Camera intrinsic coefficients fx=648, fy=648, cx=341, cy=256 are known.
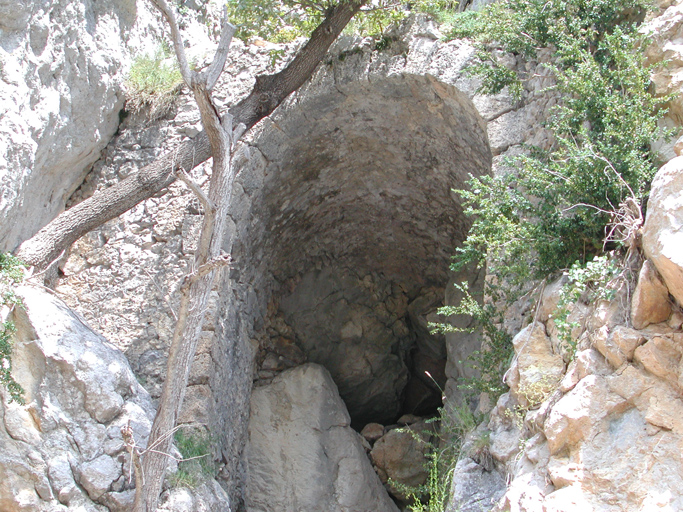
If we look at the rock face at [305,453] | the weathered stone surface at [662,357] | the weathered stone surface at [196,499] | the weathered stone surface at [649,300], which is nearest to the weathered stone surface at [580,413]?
the weathered stone surface at [662,357]

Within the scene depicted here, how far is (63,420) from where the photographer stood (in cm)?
382

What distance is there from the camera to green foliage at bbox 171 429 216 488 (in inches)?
156

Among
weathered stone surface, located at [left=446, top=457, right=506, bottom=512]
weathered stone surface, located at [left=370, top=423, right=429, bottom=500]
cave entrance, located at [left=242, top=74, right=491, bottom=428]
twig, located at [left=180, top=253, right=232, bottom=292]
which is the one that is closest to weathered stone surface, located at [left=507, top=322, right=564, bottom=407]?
weathered stone surface, located at [left=446, top=457, right=506, bottom=512]

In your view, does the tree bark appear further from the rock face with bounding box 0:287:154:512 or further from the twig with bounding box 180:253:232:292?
the twig with bounding box 180:253:232:292

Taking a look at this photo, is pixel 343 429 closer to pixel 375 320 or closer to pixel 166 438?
pixel 375 320

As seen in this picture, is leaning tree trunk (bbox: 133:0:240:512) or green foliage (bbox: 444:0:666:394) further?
leaning tree trunk (bbox: 133:0:240:512)

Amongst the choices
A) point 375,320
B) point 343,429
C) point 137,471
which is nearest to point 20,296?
point 137,471

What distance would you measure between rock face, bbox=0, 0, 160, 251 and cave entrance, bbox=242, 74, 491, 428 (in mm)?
1312

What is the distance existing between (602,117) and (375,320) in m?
4.14

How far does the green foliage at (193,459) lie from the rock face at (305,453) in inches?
55.7

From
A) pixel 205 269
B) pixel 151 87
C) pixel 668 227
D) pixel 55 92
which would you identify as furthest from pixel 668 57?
pixel 55 92

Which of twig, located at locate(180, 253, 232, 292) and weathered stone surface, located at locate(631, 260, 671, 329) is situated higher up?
twig, located at locate(180, 253, 232, 292)

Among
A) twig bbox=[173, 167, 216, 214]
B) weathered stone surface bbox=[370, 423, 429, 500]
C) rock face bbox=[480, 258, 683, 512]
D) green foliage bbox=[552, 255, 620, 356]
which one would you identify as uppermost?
twig bbox=[173, 167, 216, 214]

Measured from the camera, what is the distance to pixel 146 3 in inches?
226
